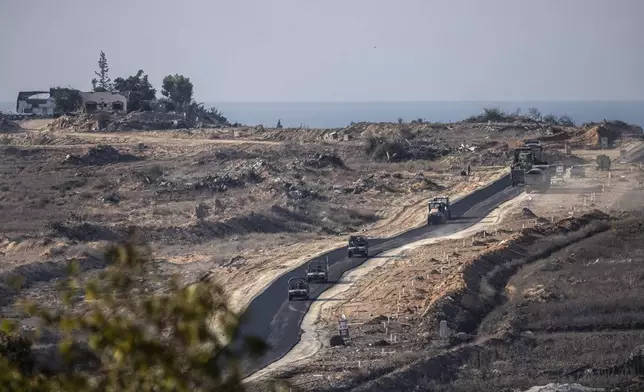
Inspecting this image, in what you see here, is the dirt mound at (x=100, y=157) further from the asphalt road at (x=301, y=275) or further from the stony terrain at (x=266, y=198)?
the asphalt road at (x=301, y=275)

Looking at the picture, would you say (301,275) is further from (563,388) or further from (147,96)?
(147,96)

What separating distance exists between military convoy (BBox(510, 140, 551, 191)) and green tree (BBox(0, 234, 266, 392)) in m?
57.5

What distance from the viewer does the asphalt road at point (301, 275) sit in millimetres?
28328

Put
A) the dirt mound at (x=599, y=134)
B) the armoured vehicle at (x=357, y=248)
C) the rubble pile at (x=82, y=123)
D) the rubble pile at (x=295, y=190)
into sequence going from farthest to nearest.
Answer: the rubble pile at (x=82, y=123) < the dirt mound at (x=599, y=134) < the rubble pile at (x=295, y=190) < the armoured vehicle at (x=357, y=248)

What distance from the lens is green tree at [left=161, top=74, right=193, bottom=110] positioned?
127125mm

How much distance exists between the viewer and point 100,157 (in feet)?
261

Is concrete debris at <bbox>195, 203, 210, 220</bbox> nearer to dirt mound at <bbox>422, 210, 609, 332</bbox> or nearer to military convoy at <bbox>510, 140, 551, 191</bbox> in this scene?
dirt mound at <bbox>422, 210, 609, 332</bbox>

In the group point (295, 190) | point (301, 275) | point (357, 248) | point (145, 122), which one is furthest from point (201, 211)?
point (145, 122)

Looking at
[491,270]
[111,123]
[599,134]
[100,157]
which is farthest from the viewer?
[111,123]

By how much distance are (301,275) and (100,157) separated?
44.8 m

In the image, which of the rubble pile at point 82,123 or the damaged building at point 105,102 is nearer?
the rubble pile at point 82,123

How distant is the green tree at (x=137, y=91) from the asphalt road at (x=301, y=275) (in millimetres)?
63152

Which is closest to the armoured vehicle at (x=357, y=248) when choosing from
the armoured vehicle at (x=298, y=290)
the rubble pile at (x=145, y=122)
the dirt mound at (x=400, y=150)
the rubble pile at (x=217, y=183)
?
the armoured vehicle at (x=298, y=290)

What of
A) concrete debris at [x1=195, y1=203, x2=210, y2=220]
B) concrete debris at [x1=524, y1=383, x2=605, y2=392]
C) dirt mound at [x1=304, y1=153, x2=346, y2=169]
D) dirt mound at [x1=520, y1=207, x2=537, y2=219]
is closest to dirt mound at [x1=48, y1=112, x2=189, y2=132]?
dirt mound at [x1=304, y1=153, x2=346, y2=169]
